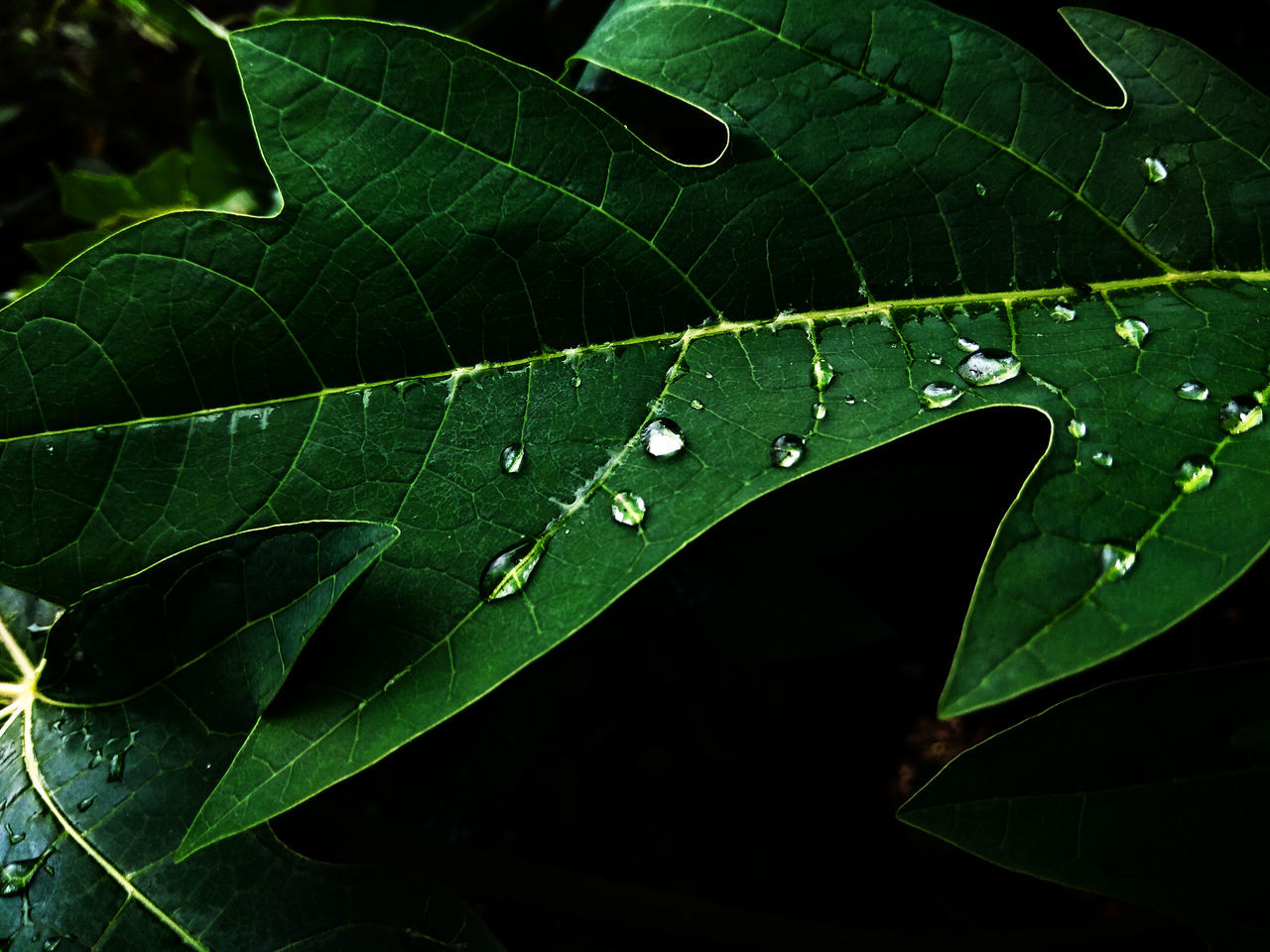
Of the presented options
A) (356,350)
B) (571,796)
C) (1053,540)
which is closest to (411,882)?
(356,350)

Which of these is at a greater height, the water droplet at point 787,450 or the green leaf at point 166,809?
the water droplet at point 787,450

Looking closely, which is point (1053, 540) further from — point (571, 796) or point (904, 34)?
point (571, 796)

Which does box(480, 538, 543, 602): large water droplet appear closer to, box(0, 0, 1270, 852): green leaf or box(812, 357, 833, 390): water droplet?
box(0, 0, 1270, 852): green leaf

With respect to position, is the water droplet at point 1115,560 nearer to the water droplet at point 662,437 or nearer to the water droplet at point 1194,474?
the water droplet at point 1194,474

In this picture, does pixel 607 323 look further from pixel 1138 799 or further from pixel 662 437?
pixel 1138 799

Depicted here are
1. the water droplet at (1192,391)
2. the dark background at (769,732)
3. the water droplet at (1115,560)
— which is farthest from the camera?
the dark background at (769,732)

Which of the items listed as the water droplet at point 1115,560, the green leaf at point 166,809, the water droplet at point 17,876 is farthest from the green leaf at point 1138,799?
the water droplet at point 17,876
